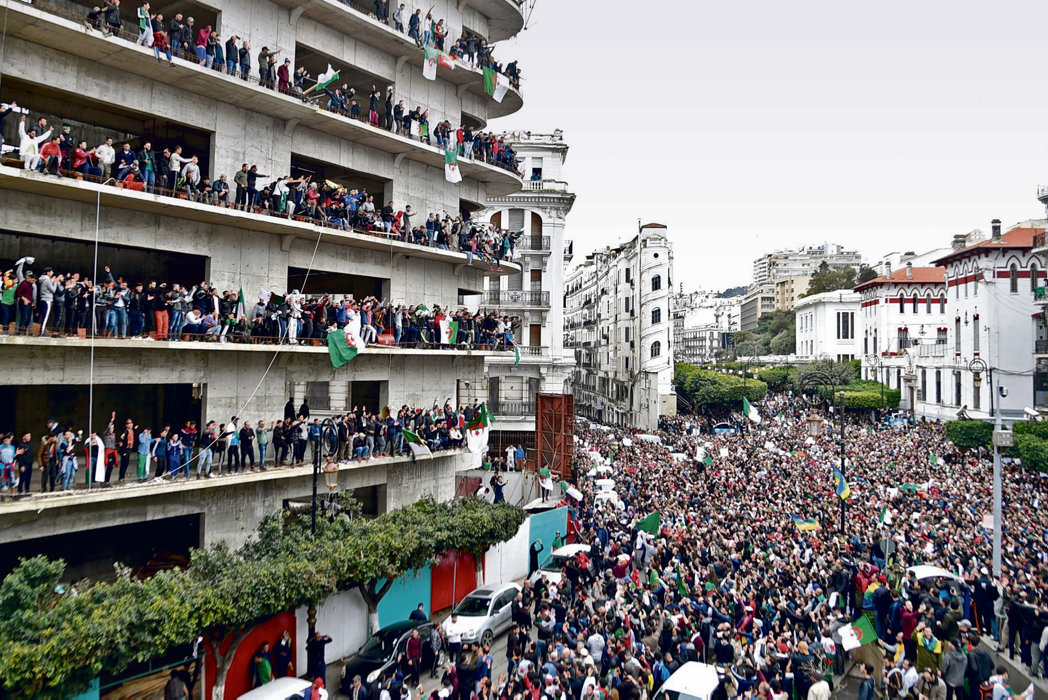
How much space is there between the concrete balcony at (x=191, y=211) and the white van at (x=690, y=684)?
1470 centimetres

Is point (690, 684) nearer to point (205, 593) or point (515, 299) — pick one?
point (205, 593)

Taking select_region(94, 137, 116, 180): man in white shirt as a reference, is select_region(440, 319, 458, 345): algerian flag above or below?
below

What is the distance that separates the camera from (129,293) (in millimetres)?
17000

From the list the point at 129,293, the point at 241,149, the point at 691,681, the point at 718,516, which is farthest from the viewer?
the point at 718,516

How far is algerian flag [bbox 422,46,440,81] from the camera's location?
24.6 metres

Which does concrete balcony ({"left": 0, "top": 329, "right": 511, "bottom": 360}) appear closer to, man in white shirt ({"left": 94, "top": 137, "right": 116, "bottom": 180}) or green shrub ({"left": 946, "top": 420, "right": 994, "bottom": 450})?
man in white shirt ({"left": 94, "top": 137, "right": 116, "bottom": 180})

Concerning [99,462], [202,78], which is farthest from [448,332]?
[99,462]

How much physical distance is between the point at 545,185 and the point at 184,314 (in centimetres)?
3351

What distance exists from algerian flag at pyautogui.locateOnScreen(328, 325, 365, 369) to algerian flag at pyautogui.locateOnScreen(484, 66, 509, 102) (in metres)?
11.2

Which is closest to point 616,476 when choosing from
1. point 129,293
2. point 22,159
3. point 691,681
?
point 691,681

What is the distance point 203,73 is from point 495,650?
17.1 m

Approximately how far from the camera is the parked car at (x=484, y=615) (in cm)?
1986

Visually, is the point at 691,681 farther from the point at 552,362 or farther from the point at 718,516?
the point at 552,362

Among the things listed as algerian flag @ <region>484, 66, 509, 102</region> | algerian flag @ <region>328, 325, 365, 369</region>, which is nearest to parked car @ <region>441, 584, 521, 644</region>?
algerian flag @ <region>328, 325, 365, 369</region>
